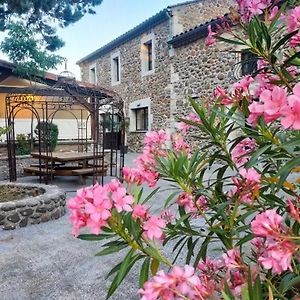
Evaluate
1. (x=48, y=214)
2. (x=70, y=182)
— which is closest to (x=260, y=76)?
(x=48, y=214)

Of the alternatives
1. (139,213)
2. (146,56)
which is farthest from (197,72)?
(139,213)

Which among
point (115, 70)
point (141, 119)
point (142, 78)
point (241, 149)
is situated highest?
point (115, 70)

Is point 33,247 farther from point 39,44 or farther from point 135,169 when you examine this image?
point 39,44

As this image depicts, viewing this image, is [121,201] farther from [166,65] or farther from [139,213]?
[166,65]

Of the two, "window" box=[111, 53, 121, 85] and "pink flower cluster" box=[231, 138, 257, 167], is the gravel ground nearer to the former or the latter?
"pink flower cluster" box=[231, 138, 257, 167]

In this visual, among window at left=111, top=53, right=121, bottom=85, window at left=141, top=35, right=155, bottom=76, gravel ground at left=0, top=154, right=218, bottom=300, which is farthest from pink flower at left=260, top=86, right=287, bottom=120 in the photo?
window at left=111, top=53, right=121, bottom=85

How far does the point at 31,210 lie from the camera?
169 inches

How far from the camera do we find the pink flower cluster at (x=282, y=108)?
683 mm

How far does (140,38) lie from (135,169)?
12672 mm

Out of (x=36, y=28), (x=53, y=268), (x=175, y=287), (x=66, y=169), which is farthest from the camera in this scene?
(x=36, y=28)

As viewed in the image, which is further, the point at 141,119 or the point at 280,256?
the point at 141,119

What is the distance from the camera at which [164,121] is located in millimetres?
11891

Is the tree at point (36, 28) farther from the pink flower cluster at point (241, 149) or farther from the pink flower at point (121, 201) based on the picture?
the pink flower at point (121, 201)

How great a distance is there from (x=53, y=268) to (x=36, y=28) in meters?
8.09
